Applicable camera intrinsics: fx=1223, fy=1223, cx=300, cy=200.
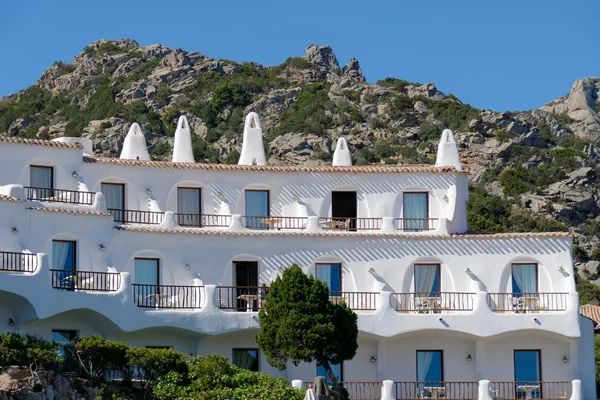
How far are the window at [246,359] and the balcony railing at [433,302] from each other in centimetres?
544

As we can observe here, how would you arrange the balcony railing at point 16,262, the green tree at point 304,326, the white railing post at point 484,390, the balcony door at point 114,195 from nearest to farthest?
the green tree at point 304,326 → the balcony railing at point 16,262 → the white railing post at point 484,390 → the balcony door at point 114,195

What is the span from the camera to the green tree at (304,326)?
127 feet

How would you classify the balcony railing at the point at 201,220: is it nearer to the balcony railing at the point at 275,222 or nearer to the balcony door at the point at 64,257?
the balcony railing at the point at 275,222

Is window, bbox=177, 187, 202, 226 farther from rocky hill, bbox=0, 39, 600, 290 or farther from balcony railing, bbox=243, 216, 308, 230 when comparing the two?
rocky hill, bbox=0, 39, 600, 290

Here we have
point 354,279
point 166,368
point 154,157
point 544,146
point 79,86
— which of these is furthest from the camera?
point 79,86

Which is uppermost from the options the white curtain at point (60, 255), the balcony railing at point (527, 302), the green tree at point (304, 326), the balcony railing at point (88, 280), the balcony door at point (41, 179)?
the balcony door at point (41, 179)

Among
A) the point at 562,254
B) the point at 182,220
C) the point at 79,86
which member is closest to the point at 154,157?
the point at 79,86

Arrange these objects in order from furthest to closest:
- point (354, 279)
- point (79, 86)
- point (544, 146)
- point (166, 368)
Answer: point (79, 86), point (544, 146), point (354, 279), point (166, 368)

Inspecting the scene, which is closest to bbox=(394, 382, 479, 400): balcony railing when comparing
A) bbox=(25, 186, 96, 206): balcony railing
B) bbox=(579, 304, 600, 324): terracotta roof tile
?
bbox=(25, 186, 96, 206): balcony railing

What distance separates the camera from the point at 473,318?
4325cm

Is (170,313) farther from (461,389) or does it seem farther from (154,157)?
(154,157)

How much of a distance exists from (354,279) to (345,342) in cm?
586

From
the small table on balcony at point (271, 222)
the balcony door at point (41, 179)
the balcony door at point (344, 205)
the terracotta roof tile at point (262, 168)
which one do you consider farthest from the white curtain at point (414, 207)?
the balcony door at point (41, 179)

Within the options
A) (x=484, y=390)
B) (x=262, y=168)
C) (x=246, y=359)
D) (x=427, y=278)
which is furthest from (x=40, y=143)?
(x=484, y=390)
